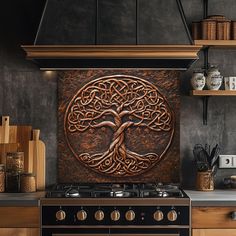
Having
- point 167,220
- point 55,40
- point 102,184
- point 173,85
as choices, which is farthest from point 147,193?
point 55,40

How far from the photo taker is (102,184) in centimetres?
408

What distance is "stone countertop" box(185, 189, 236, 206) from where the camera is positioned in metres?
3.43

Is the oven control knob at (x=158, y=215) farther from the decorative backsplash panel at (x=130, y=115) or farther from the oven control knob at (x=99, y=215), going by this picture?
the decorative backsplash panel at (x=130, y=115)

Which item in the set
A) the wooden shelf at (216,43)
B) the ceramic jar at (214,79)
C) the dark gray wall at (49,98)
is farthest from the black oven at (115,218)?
the wooden shelf at (216,43)

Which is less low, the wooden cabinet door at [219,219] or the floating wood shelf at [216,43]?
the floating wood shelf at [216,43]

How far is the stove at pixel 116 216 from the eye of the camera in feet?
11.3

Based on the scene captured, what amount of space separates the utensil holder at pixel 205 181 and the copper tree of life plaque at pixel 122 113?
0.37m

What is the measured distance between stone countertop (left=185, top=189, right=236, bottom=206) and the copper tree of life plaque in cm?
51

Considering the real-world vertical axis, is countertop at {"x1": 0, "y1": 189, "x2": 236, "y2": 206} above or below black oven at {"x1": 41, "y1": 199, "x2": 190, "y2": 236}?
above

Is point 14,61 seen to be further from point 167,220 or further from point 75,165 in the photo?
point 167,220

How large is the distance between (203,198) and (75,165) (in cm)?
107

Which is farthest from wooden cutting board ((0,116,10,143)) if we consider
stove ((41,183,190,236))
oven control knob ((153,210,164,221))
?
oven control knob ((153,210,164,221))

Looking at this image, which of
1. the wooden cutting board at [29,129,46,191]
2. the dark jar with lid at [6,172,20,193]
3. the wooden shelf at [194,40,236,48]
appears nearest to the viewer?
the wooden shelf at [194,40,236,48]

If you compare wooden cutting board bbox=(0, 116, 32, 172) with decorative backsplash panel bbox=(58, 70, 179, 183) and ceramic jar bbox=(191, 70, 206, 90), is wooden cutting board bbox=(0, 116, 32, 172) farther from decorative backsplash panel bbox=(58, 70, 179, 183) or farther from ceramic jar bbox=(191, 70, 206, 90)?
ceramic jar bbox=(191, 70, 206, 90)
